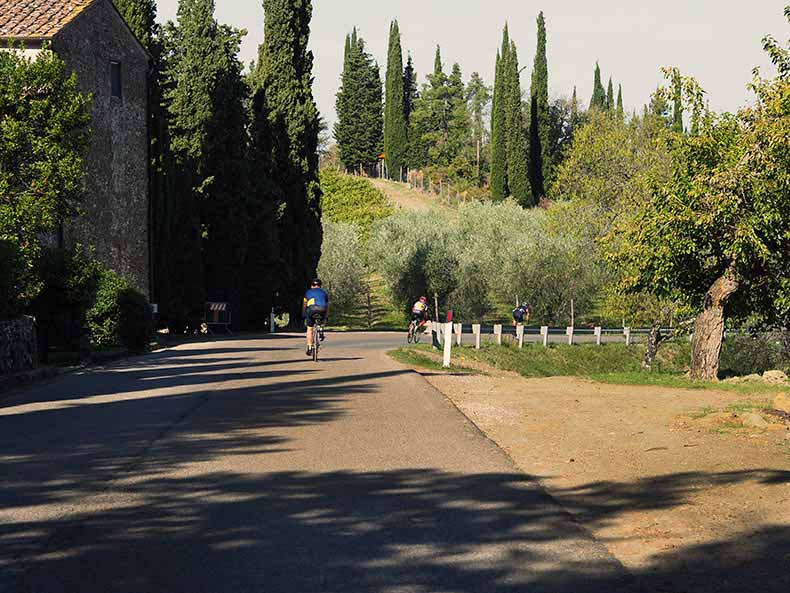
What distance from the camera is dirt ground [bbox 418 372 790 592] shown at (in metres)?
6.84

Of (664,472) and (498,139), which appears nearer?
(664,472)

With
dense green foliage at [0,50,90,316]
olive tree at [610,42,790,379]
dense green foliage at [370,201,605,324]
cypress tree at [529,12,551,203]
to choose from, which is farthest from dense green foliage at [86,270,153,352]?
cypress tree at [529,12,551,203]

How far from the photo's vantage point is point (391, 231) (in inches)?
2817

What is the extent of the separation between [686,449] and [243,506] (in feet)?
18.3

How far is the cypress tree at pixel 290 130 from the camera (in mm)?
56594

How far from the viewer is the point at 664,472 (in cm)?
1011

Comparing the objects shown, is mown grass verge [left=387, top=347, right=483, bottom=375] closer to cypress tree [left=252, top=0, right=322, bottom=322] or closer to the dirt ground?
the dirt ground

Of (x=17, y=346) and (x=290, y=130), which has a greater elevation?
(x=290, y=130)

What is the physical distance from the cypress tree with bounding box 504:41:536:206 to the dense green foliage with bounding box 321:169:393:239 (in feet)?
46.3

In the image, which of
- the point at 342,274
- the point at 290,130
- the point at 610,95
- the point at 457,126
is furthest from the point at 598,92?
the point at 290,130

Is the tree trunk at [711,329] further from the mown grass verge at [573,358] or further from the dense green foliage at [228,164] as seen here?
the dense green foliage at [228,164]

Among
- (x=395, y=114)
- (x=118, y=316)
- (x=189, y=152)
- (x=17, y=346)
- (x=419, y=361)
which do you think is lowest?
(x=419, y=361)

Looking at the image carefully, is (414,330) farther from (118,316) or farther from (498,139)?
(498,139)

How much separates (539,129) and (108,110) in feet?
187
